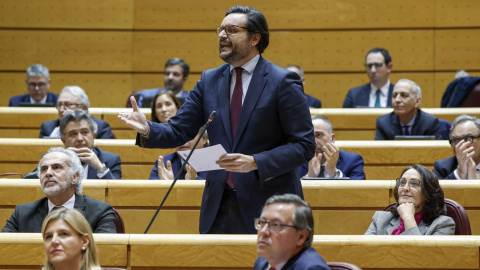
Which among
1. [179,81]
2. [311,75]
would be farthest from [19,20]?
[311,75]

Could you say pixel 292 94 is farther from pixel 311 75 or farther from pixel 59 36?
pixel 59 36

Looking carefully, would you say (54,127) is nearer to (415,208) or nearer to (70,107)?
(70,107)

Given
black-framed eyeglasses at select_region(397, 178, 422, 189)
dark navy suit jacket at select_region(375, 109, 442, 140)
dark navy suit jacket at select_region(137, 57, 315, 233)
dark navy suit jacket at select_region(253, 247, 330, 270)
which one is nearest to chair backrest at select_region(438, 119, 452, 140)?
dark navy suit jacket at select_region(375, 109, 442, 140)

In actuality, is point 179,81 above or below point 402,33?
below

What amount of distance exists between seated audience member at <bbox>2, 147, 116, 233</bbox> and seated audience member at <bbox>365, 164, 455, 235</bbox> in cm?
107

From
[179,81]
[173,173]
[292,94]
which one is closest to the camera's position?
[292,94]

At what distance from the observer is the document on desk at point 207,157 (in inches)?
82.5

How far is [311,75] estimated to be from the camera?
21.7ft

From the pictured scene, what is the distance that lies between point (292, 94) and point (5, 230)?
1.33m

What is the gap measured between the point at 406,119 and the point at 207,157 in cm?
279

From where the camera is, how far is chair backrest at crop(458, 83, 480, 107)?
18.0 ft

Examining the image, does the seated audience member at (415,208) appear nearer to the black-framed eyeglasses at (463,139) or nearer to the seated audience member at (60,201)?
the black-framed eyeglasses at (463,139)

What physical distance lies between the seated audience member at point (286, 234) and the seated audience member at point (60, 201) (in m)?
1.00

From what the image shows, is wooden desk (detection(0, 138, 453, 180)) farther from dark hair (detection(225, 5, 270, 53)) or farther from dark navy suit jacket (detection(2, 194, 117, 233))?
dark hair (detection(225, 5, 270, 53))
